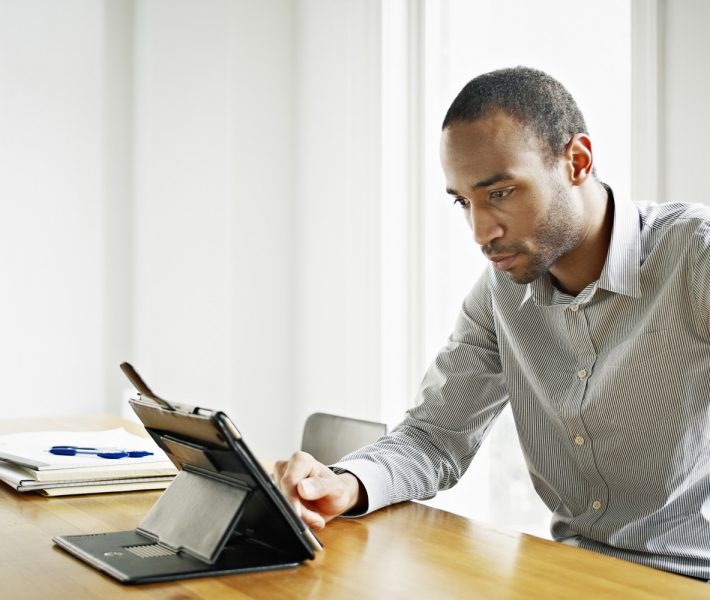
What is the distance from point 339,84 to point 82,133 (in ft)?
3.60

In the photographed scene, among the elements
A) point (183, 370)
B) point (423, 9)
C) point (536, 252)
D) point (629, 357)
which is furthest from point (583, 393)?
point (183, 370)

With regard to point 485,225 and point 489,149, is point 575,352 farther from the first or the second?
point 489,149

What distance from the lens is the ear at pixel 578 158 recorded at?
1.49m

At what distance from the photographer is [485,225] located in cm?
143

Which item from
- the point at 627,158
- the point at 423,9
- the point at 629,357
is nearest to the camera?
the point at 629,357

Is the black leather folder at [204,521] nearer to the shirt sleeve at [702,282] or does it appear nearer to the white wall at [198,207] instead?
the shirt sleeve at [702,282]

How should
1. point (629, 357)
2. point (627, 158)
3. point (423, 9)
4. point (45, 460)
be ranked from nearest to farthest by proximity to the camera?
point (629, 357), point (45, 460), point (627, 158), point (423, 9)

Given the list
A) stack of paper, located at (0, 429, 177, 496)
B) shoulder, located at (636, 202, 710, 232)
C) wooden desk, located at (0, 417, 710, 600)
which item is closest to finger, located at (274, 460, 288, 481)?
wooden desk, located at (0, 417, 710, 600)

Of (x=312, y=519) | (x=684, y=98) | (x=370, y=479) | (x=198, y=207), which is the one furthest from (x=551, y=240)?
(x=198, y=207)

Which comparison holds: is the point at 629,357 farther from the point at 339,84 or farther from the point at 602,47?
the point at 339,84

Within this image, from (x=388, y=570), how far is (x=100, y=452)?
77cm

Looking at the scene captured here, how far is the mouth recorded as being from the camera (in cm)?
146

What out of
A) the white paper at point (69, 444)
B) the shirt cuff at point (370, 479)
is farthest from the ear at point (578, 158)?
the white paper at point (69, 444)

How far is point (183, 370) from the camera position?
3768 mm
